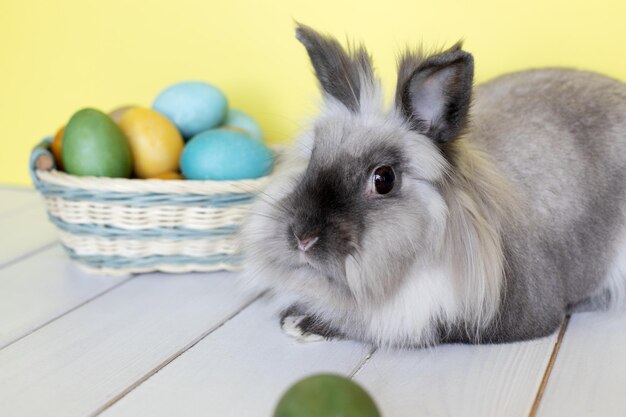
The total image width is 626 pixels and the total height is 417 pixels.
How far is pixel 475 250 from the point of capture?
118 cm

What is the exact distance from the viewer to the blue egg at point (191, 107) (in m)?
1.74

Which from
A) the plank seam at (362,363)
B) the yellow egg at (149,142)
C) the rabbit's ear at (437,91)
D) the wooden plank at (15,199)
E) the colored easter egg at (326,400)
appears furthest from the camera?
the wooden plank at (15,199)

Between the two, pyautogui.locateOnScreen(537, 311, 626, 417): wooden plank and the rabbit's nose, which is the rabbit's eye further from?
pyautogui.locateOnScreen(537, 311, 626, 417): wooden plank

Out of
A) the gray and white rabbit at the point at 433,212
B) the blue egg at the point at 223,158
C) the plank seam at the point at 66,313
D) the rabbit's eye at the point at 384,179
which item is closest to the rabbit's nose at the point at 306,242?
the gray and white rabbit at the point at 433,212

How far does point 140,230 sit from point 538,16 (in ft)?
3.39

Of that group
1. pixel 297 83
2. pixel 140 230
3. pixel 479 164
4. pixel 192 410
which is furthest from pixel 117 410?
pixel 297 83

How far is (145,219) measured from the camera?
5.08 feet

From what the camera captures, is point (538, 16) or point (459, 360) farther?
point (538, 16)

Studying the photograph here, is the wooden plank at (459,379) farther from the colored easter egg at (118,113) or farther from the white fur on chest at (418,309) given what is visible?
the colored easter egg at (118,113)

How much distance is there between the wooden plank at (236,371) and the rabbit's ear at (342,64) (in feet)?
1.42

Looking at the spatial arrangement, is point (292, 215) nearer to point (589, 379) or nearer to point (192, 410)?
point (192, 410)

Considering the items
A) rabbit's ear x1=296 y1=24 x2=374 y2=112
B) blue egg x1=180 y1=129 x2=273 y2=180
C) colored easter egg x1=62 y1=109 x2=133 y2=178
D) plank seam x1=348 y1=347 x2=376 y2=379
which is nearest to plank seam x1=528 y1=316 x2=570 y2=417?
plank seam x1=348 y1=347 x2=376 y2=379

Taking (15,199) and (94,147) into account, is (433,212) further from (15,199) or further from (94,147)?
(15,199)

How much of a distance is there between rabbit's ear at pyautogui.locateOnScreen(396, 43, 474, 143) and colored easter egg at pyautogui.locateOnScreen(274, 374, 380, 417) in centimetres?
50
